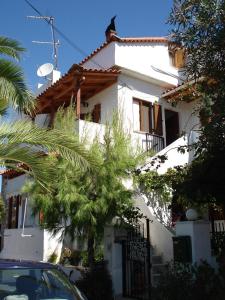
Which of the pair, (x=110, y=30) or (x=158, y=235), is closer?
(x=158, y=235)

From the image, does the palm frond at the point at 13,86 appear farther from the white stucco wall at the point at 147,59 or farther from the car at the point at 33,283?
the white stucco wall at the point at 147,59

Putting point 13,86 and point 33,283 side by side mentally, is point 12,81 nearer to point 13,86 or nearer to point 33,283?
point 13,86

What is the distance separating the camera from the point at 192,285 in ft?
27.5

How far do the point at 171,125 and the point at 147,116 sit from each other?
76.1 inches

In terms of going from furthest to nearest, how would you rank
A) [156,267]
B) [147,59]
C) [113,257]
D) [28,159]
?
[147,59] < [156,267] < [113,257] < [28,159]

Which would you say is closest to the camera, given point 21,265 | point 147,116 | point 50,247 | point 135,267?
point 21,265

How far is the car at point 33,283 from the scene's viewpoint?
516 centimetres

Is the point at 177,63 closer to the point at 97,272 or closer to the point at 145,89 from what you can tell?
the point at 145,89

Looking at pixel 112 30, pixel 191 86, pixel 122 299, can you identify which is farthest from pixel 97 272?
pixel 112 30

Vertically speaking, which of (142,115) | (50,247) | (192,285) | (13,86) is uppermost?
(142,115)

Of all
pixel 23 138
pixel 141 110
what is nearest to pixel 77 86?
pixel 141 110

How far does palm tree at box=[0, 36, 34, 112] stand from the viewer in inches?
404

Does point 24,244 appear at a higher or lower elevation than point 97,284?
higher

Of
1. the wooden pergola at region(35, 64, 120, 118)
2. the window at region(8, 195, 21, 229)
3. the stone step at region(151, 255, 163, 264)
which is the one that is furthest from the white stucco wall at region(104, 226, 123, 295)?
the window at region(8, 195, 21, 229)
